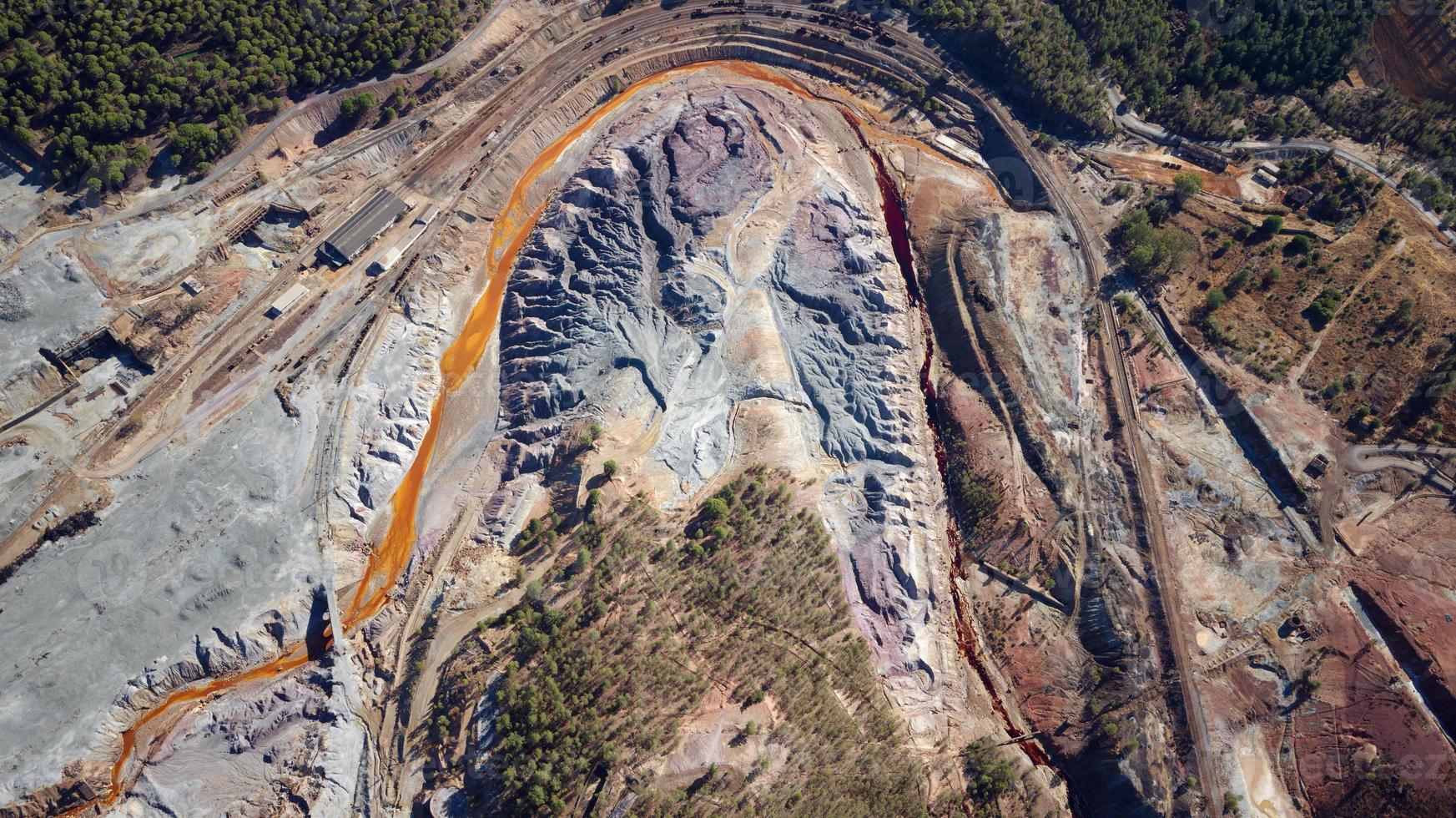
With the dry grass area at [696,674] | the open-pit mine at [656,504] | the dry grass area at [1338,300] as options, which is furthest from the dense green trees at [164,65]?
the dry grass area at [1338,300]

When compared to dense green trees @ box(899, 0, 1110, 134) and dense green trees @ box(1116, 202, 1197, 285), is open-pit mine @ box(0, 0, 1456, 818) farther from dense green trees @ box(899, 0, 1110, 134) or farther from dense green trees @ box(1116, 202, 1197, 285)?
dense green trees @ box(899, 0, 1110, 134)

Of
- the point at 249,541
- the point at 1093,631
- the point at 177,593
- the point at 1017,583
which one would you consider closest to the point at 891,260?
the point at 1017,583

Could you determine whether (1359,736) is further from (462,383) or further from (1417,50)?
(1417,50)

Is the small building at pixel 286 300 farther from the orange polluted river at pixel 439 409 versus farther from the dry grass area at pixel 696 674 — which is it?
the dry grass area at pixel 696 674

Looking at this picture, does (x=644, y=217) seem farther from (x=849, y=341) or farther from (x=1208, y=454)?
(x=1208, y=454)

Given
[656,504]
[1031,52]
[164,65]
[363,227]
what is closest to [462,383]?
[363,227]

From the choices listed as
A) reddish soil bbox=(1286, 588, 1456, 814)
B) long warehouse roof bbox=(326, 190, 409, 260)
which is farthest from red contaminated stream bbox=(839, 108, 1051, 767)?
long warehouse roof bbox=(326, 190, 409, 260)
